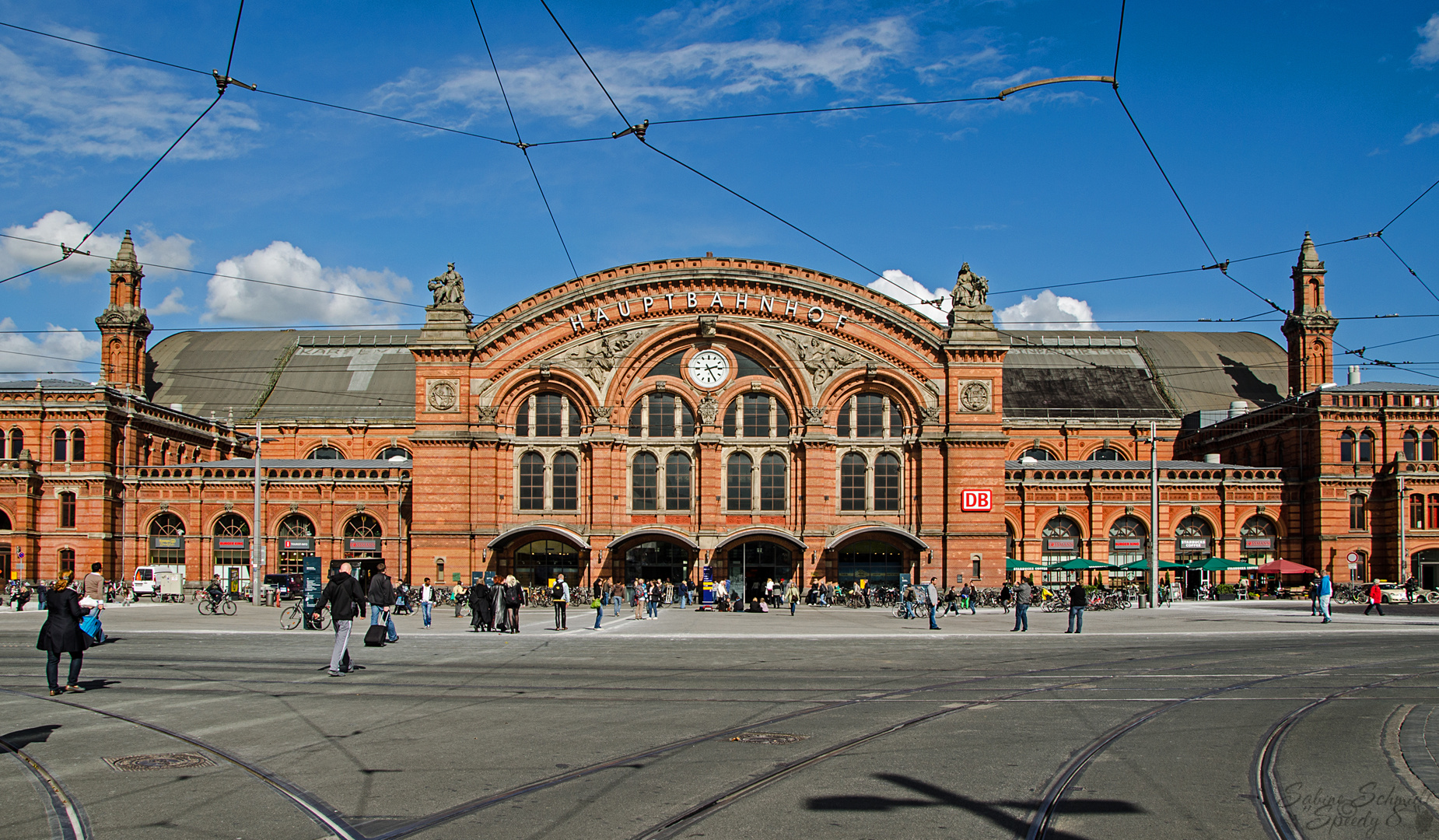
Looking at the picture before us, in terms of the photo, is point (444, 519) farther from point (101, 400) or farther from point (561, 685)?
point (561, 685)

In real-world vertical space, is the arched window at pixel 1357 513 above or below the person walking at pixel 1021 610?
above

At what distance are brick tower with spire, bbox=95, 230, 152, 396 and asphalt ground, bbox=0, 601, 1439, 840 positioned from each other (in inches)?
1939

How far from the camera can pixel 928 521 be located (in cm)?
5288

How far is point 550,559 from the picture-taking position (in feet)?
177

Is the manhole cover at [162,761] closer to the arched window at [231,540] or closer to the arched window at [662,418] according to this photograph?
the arched window at [662,418]

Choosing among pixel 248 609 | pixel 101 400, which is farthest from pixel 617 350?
pixel 101 400

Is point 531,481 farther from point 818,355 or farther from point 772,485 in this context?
point 818,355

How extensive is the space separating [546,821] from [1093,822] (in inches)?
168

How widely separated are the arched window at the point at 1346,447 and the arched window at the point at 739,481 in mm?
29158

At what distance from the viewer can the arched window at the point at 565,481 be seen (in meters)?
53.7

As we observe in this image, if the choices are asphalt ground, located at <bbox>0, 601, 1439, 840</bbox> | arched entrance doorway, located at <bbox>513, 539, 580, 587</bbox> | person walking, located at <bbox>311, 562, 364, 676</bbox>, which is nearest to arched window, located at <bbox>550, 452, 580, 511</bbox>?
arched entrance doorway, located at <bbox>513, 539, 580, 587</bbox>

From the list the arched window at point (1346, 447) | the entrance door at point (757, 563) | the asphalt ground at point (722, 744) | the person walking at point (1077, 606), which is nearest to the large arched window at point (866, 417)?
the entrance door at point (757, 563)

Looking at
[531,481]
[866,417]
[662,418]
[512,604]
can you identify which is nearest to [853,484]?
[866,417]

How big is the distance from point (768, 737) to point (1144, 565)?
45.4m
